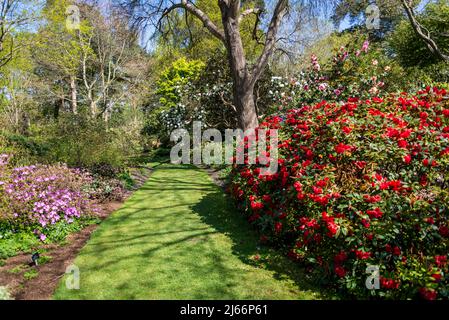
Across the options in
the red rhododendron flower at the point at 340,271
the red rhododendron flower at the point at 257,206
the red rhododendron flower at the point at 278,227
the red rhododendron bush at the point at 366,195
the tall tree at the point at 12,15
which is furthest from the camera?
the tall tree at the point at 12,15

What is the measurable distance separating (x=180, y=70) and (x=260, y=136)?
1914cm

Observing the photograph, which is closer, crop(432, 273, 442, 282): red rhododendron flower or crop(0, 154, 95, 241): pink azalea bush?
crop(432, 273, 442, 282): red rhododendron flower

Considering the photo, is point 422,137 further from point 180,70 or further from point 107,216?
point 180,70

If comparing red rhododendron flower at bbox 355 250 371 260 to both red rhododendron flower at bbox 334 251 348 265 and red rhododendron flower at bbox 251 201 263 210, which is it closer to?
red rhododendron flower at bbox 334 251 348 265

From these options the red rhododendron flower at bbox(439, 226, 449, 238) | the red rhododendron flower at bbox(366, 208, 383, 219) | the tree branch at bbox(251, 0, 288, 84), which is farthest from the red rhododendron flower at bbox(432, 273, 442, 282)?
the tree branch at bbox(251, 0, 288, 84)

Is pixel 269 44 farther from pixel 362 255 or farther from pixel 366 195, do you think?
pixel 362 255

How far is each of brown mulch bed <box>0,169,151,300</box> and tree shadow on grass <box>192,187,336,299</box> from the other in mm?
2415

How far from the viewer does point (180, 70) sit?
24656mm

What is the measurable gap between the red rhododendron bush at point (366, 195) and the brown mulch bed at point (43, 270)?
3.04m

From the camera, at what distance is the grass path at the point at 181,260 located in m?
3.88

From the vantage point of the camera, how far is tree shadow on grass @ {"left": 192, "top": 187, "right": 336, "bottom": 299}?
4.20 m

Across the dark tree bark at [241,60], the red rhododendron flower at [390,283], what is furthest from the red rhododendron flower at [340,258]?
the dark tree bark at [241,60]

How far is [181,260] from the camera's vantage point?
4773 mm

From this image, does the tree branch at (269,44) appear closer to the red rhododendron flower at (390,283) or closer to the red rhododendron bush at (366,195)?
the red rhododendron bush at (366,195)
